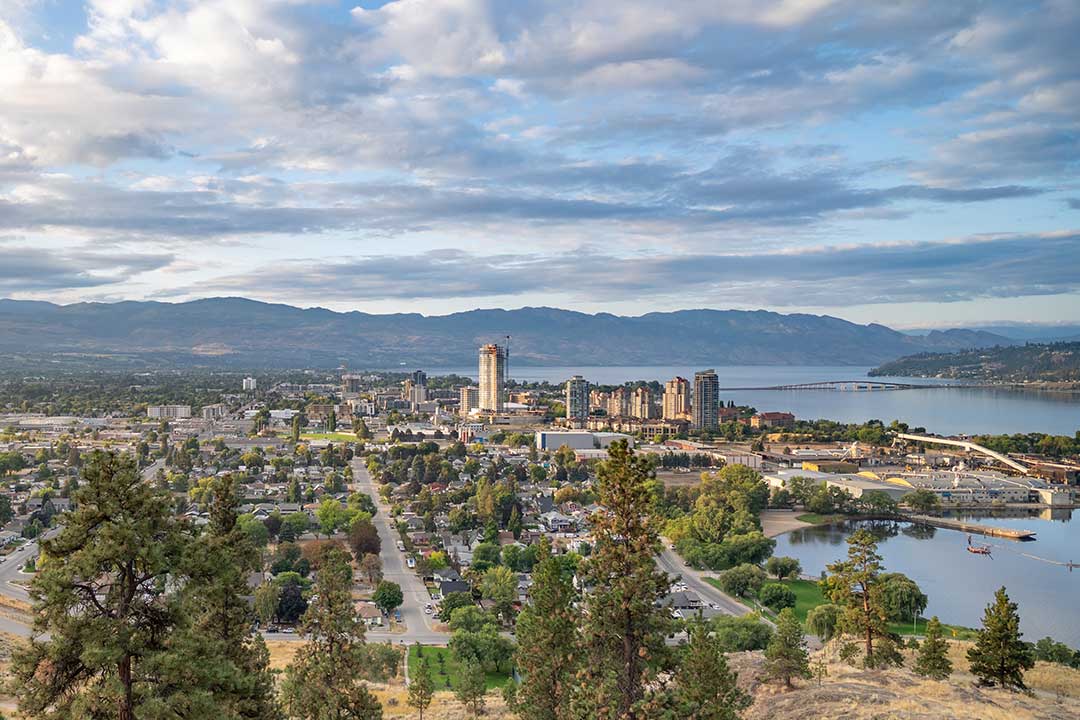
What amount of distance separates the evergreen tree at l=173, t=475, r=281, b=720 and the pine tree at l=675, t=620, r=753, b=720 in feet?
9.97

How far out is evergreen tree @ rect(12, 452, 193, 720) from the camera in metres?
4.14

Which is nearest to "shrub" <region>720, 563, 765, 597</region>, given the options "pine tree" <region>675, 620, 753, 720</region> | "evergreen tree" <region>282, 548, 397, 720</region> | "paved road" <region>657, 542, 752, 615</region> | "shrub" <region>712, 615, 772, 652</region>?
"paved road" <region>657, 542, 752, 615</region>

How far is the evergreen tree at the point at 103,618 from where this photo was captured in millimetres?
4141

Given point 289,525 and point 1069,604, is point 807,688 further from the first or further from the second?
point 289,525

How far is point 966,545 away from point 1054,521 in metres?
6.65

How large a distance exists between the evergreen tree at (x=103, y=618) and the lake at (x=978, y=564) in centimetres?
1749

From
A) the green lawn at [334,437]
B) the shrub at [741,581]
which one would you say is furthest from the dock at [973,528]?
the green lawn at [334,437]

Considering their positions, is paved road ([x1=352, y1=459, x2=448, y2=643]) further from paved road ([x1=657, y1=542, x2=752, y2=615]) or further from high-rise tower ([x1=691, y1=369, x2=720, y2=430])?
high-rise tower ([x1=691, y1=369, x2=720, y2=430])

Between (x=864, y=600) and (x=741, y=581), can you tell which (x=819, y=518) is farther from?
(x=864, y=600)

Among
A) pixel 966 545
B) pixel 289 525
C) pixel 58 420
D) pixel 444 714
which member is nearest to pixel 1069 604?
pixel 966 545

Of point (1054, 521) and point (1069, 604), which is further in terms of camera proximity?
point (1054, 521)

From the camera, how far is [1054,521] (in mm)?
30500

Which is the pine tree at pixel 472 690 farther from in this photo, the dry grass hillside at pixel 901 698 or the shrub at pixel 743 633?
the shrub at pixel 743 633

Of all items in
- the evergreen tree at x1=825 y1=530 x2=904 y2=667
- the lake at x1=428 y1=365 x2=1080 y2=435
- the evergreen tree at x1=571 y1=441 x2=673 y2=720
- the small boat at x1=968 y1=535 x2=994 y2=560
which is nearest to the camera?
the evergreen tree at x1=571 y1=441 x2=673 y2=720
